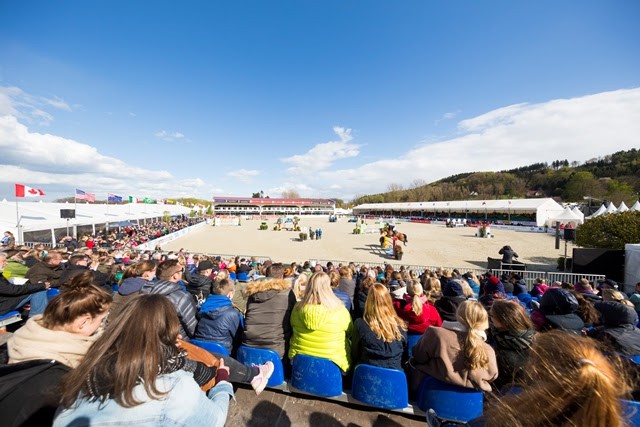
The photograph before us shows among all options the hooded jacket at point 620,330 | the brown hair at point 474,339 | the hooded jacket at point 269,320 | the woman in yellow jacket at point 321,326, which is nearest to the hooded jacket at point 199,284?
the hooded jacket at point 269,320

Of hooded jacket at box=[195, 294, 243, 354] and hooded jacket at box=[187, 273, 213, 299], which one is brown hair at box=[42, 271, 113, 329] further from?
hooded jacket at box=[187, 273, 213, 299]

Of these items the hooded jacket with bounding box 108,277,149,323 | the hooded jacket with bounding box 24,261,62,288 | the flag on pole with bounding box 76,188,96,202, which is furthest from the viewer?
the flag on pole with bounding box 76,188,96,202

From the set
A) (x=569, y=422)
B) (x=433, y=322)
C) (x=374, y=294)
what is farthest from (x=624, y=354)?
(x=569, y=422)

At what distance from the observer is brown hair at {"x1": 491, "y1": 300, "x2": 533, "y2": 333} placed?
2.38 m

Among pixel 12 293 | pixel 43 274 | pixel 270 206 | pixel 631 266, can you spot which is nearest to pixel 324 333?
pixel 12 293

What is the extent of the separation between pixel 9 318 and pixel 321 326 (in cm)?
492

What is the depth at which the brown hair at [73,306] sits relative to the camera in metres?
1.63

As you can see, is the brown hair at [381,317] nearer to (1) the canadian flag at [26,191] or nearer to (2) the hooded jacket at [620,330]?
(2) the hooded jacket at [620,330]

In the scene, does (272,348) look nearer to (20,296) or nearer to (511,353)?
(511,353)

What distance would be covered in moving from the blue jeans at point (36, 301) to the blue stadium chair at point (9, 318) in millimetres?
117

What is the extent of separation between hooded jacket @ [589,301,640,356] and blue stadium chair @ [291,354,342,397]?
2.90 metres

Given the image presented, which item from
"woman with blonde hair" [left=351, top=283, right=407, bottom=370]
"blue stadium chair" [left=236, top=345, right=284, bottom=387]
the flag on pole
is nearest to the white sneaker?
"blue stadium chair" [left=236, top=345, right=284, bottom=387]

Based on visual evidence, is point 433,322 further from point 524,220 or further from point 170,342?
point 524,220

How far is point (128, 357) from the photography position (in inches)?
46.5
